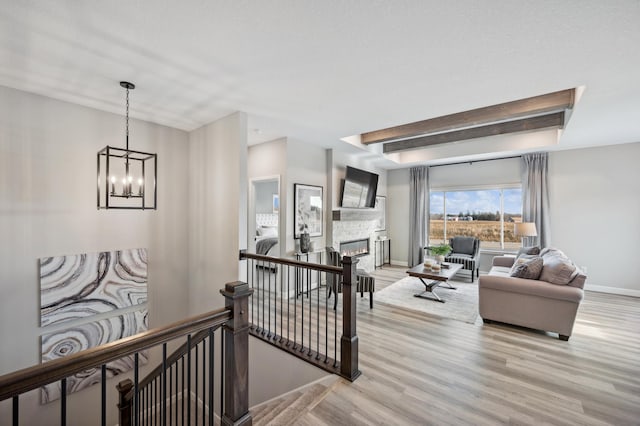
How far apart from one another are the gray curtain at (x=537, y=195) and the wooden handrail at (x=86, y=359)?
6.70 meters

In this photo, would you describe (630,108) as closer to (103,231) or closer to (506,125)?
(506,125)

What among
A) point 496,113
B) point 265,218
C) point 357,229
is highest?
point 496,113

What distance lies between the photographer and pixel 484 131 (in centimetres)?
488

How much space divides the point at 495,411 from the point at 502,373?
62 cm

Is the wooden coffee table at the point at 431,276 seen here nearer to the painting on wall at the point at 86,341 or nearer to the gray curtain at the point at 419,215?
the gray curtain at the point at 419,215

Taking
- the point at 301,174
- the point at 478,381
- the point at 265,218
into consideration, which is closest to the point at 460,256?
the point at 301,174

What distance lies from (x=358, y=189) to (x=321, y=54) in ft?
13.4

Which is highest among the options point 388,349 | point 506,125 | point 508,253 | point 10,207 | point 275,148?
point 506,125

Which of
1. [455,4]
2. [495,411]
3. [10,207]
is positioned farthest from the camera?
[10,207]

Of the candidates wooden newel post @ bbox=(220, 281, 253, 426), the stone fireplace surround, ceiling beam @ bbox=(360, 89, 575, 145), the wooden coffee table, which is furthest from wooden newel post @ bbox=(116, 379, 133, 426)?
ceiling beam @ bbox=(360, 89, 575, 145)

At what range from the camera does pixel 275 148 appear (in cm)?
485

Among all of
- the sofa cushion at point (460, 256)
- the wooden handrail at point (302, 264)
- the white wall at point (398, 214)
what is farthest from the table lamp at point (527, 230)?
the wooden handrail at point (302, 264)

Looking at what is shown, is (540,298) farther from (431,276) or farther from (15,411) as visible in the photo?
(15,411)

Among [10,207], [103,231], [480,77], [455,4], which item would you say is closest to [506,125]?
[480,77]
